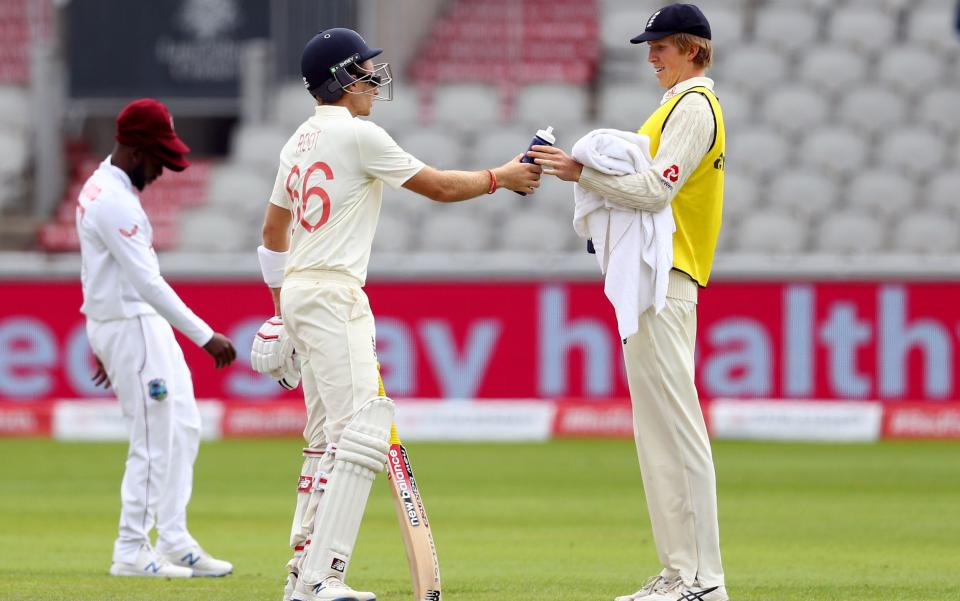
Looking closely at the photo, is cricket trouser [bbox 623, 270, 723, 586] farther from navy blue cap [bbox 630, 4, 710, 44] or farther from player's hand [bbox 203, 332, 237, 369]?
player's hand [bbox 203, 332, 237, 369]

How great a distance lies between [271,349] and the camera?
6.12 metres

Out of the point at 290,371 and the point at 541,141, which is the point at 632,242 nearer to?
the point at 541,141

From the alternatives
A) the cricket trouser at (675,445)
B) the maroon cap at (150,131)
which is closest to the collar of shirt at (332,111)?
the cricket trouser at (675,445)

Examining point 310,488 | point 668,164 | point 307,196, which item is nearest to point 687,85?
point 668,164

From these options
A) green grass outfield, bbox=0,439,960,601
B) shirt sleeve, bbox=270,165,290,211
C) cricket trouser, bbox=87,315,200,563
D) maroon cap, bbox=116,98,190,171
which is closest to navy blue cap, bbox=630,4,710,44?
shirt sleeve, bbox=270,165,290,211

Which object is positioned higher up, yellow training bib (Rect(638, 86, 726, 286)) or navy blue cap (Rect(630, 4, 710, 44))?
navy blue cap (Rect(630, 4, 710, 44))

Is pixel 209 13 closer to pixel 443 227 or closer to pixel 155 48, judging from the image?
pixel 155 48

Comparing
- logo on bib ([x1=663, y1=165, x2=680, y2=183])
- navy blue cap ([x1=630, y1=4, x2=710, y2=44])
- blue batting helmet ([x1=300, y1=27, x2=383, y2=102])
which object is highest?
navy blue cap ([x1=630, y1=4, x2=710, y2=44])

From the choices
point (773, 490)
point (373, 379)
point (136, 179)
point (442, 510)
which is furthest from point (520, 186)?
point (773, 490)

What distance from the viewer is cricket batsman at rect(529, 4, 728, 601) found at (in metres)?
5.80

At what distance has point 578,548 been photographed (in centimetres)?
807

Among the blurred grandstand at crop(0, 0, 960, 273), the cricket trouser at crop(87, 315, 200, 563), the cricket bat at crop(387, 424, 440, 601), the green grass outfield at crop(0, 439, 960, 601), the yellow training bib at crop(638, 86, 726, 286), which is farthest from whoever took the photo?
the blurred grandstand at crop(0, 0, 960, 273)

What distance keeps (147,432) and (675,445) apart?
257cm

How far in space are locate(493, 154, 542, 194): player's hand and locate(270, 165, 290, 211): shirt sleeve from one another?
78cm
